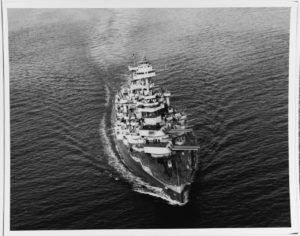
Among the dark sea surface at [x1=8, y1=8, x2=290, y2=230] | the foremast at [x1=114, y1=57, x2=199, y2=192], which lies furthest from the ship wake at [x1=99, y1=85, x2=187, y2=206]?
the foremast at [x1=114, y1=57, x2=199, y2=192]

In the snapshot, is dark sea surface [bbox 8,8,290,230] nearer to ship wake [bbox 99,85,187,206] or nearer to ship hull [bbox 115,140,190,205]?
ship wake [bbox 99,85,187,206]

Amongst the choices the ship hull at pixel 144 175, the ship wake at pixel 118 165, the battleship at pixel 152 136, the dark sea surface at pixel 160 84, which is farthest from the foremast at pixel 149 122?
the dark sea surface at pixel 160 84

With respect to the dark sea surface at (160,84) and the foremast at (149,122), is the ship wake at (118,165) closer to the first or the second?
the dark sea surface at (160,84)

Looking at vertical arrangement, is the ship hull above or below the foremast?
below

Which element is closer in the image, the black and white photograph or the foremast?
the black and white photograph

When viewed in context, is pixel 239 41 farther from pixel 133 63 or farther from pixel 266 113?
pixel 133 63

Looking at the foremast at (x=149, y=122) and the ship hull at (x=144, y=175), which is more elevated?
the foremast at (x=149, y=122)
